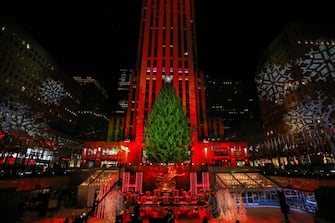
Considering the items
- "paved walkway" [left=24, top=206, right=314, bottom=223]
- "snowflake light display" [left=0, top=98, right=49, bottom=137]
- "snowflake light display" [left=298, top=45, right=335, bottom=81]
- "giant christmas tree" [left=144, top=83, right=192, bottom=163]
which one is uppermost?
"snowflake light display" [left=298, top=45, right=335, bottom=81]

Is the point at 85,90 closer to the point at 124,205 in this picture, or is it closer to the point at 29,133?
the point at 29,133

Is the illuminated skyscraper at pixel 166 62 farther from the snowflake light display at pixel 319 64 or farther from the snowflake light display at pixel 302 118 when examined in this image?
the snowflake light display at pixel 319 64

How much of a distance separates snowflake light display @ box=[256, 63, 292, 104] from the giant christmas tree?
148ft

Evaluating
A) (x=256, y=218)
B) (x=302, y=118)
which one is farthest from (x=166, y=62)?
(x=256, y=218)

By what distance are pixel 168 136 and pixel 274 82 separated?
1942 inches

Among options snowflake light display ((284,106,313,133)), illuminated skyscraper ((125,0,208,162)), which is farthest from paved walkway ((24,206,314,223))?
illuminated skyscraper ((125,0,208,162))

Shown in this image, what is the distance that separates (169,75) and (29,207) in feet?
136

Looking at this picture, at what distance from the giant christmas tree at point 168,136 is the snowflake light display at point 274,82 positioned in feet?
148

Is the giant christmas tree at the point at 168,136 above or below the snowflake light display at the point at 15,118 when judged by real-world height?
below

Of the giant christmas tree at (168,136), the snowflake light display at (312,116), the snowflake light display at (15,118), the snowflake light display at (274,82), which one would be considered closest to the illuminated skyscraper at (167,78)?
the snowflake light display at (15,118)

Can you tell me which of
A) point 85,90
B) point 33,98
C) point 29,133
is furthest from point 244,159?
point 85,90

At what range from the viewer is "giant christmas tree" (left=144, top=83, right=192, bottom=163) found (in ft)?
76.6

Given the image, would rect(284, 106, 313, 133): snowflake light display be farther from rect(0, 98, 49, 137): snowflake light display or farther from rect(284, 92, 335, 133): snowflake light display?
rect(0, 98, 49, 137): snowflake light display

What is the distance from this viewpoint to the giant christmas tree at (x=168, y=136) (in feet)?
76.6
